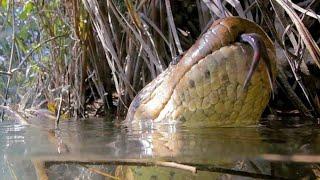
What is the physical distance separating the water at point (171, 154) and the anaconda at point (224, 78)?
10 cm

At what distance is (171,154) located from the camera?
4.20 feet

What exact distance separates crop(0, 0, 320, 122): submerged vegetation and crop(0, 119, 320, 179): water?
1.09ft

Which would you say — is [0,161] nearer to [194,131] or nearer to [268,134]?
[194,131]

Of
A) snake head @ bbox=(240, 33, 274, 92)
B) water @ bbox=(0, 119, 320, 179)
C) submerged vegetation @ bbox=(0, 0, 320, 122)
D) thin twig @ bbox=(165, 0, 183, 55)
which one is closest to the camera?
water @ bbox=(0, 119, 320, 179)

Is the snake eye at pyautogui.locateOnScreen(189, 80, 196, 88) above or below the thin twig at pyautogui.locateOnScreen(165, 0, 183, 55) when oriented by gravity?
below

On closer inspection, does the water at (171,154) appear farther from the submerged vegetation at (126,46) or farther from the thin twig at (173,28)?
the thin twig at (173,28)

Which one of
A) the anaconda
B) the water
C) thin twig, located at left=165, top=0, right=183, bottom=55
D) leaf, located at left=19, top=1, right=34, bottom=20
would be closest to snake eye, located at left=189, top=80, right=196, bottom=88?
the anaconda

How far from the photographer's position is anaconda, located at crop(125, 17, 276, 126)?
5.57ft

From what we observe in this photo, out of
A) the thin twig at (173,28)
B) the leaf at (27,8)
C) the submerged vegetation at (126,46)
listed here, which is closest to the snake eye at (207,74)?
the submerged vegetation at (126,46)

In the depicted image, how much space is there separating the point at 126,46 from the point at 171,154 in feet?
5.30

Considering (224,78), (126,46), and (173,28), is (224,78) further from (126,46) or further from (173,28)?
(126,46)

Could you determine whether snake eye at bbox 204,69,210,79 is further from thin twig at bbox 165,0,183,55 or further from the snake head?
thin twig at bbox 165,0,183,55

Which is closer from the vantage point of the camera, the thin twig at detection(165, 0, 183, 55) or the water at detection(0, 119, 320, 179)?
the water at detection(0, 119, 320, 179)

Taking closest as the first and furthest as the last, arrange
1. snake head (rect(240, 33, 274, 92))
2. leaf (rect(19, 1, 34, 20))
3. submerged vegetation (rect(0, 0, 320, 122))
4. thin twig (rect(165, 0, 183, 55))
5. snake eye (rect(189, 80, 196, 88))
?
snake head (rect(240, 33, 274, 92)), snake eye (rect(189, 80, 196, 88)), submerged vegetation (rect(0, 0, 320, 122)), thin twig (rect(165, 0, 183, 55)), leaf (rect(19, 1, 34, 20))
